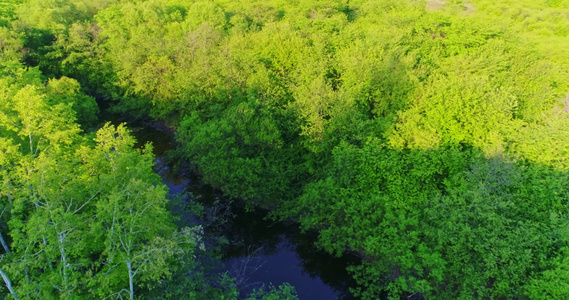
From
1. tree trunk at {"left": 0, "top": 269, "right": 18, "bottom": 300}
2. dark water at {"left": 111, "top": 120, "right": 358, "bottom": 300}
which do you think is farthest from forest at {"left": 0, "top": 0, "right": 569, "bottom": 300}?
dark water at {"left": 111, "top": 120, "right": 358, "bottom": 300}

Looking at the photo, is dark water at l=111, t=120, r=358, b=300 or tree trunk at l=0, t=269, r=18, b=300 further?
dark water at l=111, t=120, r=358, b=300

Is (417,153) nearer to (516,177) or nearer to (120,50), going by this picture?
(516,177)

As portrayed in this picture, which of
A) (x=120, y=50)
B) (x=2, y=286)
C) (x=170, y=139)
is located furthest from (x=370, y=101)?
(x=120, y=50)

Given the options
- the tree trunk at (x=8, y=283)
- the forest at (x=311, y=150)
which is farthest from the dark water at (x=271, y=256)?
the tree trunk at (x=8, y=283)

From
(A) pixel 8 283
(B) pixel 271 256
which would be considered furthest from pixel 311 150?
(A) pixel 8 283

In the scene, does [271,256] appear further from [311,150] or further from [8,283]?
[8,283]

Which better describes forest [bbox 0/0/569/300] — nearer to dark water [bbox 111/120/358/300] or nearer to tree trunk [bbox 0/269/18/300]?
tree trunk [bbox 0/269/18/300]
